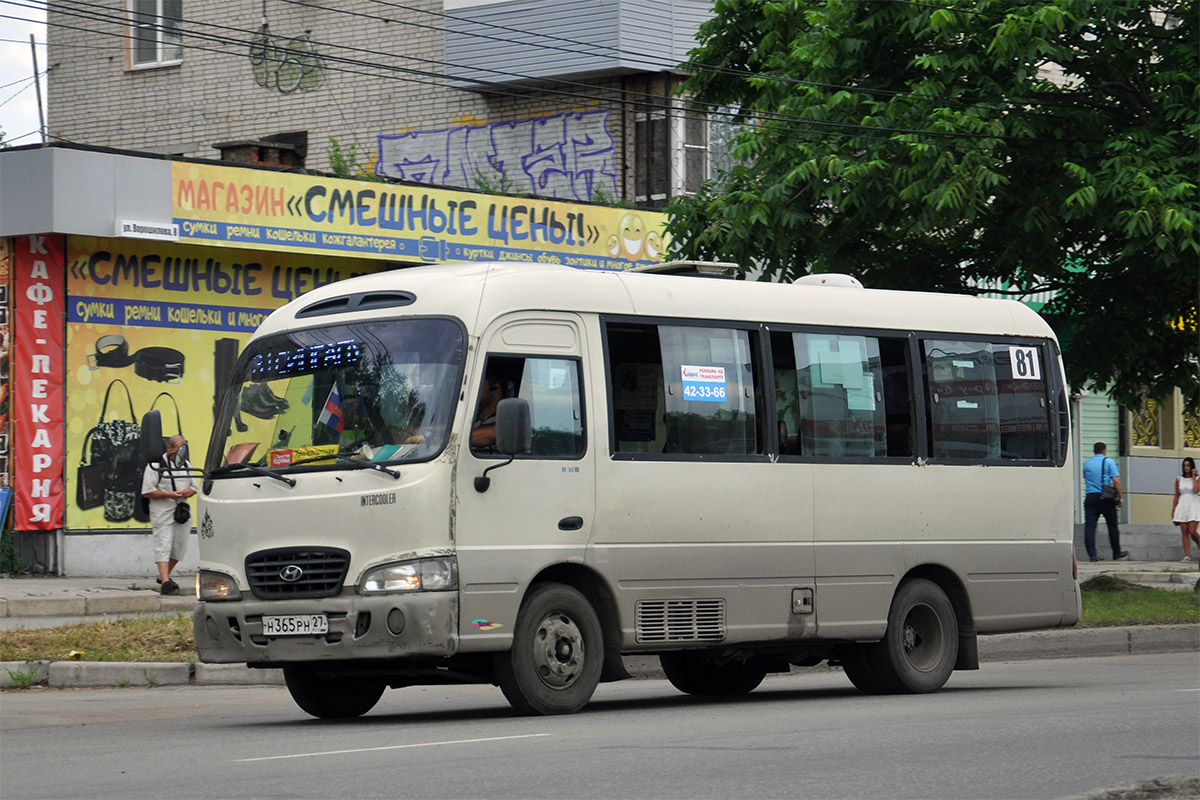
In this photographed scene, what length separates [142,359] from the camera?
2231cm

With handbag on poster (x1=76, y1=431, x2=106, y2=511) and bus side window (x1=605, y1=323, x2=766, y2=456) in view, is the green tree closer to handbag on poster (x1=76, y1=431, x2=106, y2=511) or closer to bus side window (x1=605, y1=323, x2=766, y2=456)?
bus side window (x1=605, y1=323, x2=766, y2=456)

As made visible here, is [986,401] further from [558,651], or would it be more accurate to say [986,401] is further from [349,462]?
[349,462]

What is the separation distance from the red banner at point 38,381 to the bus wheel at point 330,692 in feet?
34.6

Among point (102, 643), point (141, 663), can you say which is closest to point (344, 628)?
point (141, 663)

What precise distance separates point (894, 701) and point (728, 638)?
1.21 m

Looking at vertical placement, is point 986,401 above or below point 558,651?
above

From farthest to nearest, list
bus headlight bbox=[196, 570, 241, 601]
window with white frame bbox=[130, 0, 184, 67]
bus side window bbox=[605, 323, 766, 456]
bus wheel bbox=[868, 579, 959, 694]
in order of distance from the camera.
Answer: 1. window with white frame bbox=[130, 0, 184, 67]
2. bus wheel bbox=[868, 579, 959, 694]
3. bus side window bbox=[605, 323, 766, 456]
4. bus headlight bbox=[196, 570, 241, 601]

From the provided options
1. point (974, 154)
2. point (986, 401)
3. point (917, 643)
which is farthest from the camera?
point (974, 154)

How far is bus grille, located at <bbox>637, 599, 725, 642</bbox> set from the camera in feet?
37.7

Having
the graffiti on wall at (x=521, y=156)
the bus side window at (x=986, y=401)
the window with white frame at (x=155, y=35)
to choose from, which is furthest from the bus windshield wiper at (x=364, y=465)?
the window with white frame at (x=155, y=35)

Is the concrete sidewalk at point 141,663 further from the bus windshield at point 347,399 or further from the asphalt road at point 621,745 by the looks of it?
the bus windshield at point 347,399

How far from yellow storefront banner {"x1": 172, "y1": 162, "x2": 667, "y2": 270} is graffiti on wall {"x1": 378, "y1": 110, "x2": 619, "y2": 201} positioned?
208 cm

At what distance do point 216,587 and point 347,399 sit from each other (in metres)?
1.36

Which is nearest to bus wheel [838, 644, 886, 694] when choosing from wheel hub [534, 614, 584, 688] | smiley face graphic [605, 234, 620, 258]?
wheel hub [534, 614, 584, 688]
